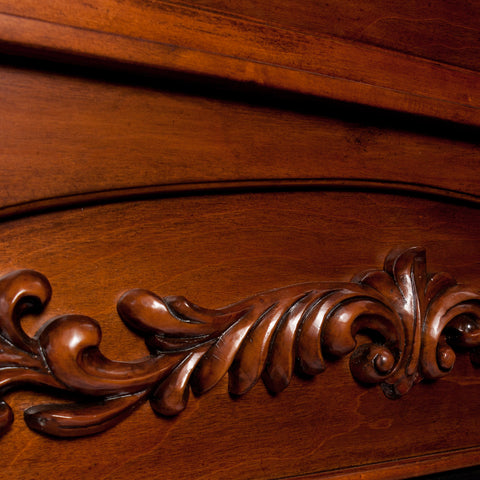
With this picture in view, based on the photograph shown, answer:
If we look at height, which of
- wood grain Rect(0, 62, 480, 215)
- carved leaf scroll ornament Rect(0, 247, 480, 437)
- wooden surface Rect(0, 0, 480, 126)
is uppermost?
wooden surface Rect(0, 0, 480, 126)

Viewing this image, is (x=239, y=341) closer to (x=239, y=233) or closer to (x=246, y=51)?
(x=239, y=233)

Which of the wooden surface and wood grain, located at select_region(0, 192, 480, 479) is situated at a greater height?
the wooden surface

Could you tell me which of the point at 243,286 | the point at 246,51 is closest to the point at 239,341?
the point at 243,286

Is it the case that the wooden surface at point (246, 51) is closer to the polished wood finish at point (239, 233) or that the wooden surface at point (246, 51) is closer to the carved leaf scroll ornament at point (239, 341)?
the polished wood finish at point (239, 233)

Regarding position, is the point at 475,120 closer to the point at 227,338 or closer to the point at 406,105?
the point at 406,105

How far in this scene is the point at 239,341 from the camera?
0.37 m

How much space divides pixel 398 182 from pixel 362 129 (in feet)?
0.16

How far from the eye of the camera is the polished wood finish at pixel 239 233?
318 mm

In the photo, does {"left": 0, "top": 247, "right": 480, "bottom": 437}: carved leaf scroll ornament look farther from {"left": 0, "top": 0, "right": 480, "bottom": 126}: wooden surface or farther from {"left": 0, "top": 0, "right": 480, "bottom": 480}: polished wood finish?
A: {"left": 0, "top": 0, "right": 480, "bottom": 126}: wooden surface

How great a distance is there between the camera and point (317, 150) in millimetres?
397

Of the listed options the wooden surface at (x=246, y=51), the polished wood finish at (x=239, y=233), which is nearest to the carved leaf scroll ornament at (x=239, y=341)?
the polished wood finish at (x=239, y=233)

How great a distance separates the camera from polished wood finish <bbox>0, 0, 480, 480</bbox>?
1.04ft

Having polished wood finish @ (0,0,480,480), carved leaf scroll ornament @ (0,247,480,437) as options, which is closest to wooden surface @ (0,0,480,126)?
polished wood finish @ (0,0,480,480)

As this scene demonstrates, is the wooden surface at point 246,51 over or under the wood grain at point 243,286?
over
